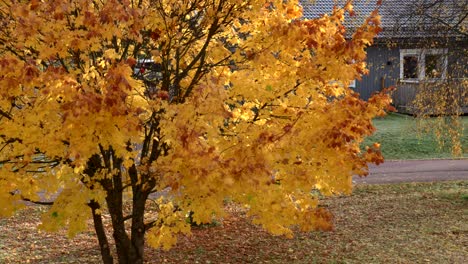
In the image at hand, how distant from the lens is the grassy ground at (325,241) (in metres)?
9.07

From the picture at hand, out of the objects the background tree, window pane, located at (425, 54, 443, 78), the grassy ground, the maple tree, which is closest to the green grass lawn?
the background tree

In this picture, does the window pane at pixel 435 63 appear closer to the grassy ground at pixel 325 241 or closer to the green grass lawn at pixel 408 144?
the grassy ground at pixel 325 241

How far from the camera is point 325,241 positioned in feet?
32.6

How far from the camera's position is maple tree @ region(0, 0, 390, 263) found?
14.1 ft

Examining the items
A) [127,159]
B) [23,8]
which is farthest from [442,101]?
[23,8]

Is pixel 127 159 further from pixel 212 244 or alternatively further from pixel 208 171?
pixel 212 244

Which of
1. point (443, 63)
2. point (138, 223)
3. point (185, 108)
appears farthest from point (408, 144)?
point (185, 108)

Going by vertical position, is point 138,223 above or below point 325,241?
above

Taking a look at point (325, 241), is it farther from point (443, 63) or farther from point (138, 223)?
point (443, 63)

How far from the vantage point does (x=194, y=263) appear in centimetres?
880

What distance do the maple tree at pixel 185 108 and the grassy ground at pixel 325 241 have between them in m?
3.45

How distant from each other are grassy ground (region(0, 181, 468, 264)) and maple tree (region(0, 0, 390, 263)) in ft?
11.3

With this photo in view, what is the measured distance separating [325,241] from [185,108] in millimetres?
6148

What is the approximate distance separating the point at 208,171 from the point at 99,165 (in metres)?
1.92
